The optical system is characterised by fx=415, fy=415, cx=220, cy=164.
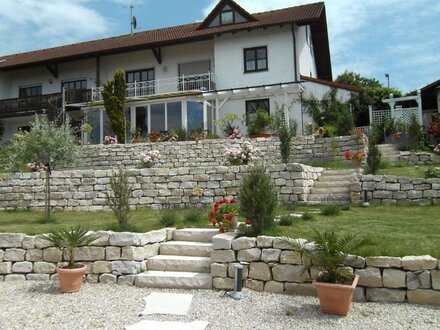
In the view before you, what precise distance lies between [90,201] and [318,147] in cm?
835

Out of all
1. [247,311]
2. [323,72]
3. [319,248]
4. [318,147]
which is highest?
[323,72]

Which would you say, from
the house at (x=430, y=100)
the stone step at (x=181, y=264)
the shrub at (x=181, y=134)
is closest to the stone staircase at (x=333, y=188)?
the stone step at (x=181, y=264)

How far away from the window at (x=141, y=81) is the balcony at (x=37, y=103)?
2595mm

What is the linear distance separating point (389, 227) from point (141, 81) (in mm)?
19985

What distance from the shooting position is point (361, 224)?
764cm

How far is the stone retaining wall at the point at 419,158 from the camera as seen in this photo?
46.1 ft

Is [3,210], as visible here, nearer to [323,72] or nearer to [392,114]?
[392,114]

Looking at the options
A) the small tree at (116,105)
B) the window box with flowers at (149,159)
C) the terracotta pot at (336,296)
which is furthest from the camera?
the small tree at (116,105)

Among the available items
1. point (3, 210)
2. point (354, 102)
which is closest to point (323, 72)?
point (354, 102)

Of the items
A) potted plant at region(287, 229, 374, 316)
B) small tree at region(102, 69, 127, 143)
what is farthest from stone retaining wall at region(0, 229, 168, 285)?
small tree at region(102, 69, 127, 143)

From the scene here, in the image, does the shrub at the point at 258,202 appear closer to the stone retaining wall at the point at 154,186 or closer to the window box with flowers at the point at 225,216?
the window box with flowers at the point at 225,216

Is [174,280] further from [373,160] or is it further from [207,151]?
[207,151]

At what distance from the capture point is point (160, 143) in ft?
56.5

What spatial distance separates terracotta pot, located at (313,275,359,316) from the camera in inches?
188
